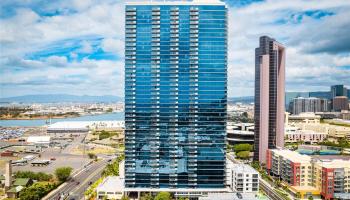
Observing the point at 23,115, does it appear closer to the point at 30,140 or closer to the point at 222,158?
the point at 30,140

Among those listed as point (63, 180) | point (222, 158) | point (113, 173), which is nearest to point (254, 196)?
point (222, 158)

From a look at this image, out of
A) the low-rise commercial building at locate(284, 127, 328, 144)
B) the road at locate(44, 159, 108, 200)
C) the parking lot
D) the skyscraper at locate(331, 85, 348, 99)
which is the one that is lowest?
the road at locate(44, 159, 108, 200)

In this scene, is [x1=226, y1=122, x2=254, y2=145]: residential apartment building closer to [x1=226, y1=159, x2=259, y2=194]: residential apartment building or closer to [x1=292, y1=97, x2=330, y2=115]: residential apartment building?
[x1=226, y1=159, x2=259, y2=194]: residential apartment building

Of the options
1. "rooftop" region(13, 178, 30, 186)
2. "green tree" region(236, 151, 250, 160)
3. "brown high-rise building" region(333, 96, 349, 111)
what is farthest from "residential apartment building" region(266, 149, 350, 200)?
"brown high-rise building" region(333, 96, 349, 111)

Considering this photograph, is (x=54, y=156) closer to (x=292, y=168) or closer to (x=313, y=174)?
(x=292, y=168)

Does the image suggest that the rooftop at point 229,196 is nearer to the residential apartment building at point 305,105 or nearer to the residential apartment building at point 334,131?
the residential apartment building at point 334,131

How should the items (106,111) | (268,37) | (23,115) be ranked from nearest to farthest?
(268,37), (23,115), (106,111)

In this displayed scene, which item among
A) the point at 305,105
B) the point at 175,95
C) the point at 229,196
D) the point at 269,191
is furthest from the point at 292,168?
the point at 305,105

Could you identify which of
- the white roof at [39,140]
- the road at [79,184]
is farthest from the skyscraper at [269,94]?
the white roof at [39,140]
